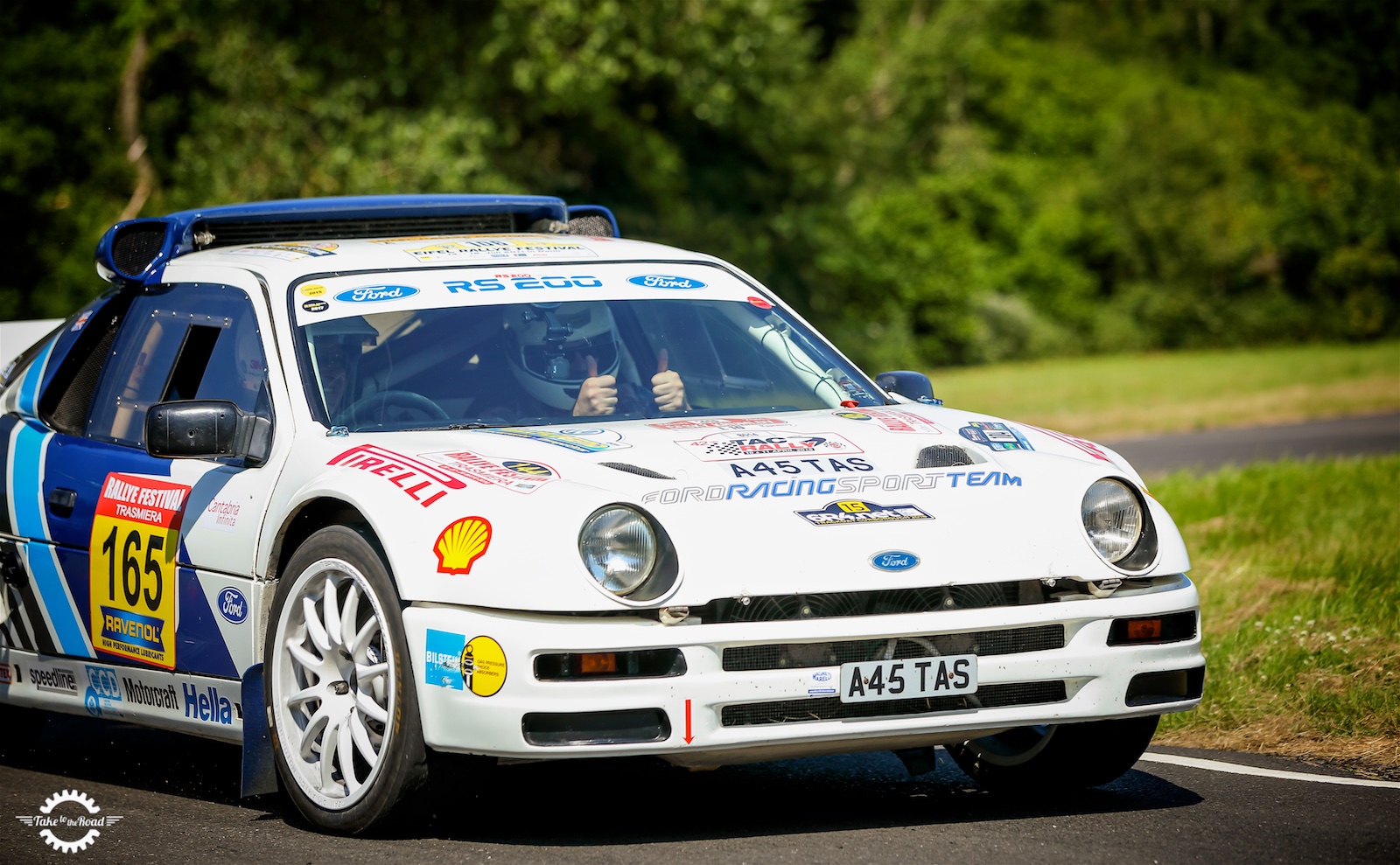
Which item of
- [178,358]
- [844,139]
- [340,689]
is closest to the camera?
[340,689]

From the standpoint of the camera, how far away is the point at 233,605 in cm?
533

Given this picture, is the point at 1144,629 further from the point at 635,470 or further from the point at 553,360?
the point at 553,360

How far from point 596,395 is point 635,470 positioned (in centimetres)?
104

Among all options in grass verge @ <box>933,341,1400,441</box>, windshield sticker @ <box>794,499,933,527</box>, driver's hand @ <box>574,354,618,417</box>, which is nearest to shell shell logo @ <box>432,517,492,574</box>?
windshield sticker @ <box>794,499,933,527</box>

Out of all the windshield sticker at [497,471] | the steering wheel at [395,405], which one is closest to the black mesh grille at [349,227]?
the steering wheel at [395,405]

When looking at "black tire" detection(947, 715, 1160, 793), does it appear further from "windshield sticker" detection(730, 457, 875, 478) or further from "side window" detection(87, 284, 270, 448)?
"side window" detection(87, 284, 270, 448)

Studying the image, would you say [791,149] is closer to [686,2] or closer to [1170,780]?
[686,2]

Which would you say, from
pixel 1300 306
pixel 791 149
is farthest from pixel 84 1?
pixel 1300 306

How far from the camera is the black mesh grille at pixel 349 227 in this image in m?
6.93

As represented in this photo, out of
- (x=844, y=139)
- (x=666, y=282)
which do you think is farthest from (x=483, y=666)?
(x=844, y=139)

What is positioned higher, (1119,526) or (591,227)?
(591,227)

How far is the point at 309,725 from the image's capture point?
196 inches

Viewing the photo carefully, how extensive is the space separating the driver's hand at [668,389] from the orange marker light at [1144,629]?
162 centimetres

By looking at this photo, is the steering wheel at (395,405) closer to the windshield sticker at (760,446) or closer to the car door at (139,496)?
the car door at (139,496)
